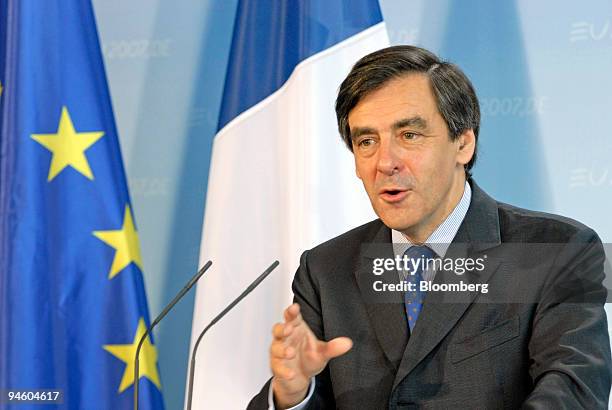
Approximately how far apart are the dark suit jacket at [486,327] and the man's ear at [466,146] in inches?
4.0

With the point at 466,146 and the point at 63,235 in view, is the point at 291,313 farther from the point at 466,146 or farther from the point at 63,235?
the point at 63,235

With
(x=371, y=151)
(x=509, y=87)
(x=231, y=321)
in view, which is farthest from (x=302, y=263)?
(x=509, y=87)

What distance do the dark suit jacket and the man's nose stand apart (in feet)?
0.70

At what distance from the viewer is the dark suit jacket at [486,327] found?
1.77 meters

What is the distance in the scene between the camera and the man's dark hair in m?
2.05

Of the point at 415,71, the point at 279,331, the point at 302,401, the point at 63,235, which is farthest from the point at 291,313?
the point at 63,235

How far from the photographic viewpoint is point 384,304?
198 centimetres

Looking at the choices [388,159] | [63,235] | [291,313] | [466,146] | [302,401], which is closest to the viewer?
[291,313]

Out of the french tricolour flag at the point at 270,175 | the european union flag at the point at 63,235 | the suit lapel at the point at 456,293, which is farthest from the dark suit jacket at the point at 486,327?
the european union flag at the point at 63,235

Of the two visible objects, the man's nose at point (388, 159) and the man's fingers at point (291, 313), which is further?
the man's nose at point (388, 159)

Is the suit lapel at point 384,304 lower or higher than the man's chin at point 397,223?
lower

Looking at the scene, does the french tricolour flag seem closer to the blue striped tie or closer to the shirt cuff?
the blue striped tie

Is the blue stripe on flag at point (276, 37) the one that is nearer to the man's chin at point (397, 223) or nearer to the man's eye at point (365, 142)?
the man's eye at point (365, 142)

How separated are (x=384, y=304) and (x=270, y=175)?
80 centimetres
